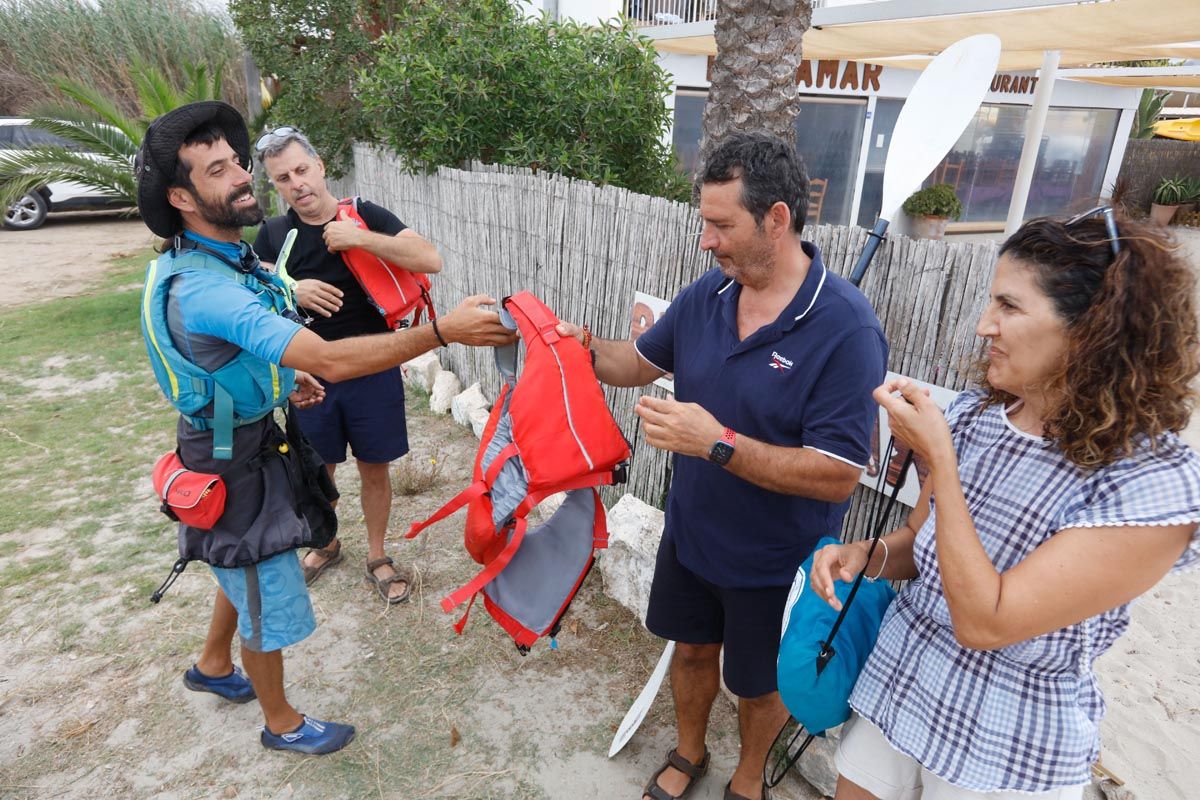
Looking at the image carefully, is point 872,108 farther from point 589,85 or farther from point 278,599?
point 278,599

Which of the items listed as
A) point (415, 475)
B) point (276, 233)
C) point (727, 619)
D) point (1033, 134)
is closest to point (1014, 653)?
point (727, 619)

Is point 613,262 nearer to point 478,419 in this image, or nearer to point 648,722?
point 478,419

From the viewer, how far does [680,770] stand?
264 cm

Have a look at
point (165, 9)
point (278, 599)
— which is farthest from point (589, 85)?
point (165, 9)

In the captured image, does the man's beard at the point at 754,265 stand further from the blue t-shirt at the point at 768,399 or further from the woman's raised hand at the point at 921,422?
the woman's raised hand at the point at 921,422

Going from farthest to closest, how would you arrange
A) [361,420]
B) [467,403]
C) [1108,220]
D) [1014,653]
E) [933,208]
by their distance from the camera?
1. [933,208]
2. [467,403]
3. [361,420]
4. [1014,653]
5. [1108,220]

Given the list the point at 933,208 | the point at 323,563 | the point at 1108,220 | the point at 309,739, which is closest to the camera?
the point at 1108,220

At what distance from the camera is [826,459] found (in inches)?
74.2

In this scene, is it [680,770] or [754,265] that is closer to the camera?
[754,265]

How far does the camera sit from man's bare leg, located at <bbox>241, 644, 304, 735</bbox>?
8.67 feet

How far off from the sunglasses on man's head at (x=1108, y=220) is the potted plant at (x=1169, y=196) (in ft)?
57.5

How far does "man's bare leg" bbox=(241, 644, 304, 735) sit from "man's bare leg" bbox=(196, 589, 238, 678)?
0.24 meters

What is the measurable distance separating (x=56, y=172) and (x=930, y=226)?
12729 millimetres

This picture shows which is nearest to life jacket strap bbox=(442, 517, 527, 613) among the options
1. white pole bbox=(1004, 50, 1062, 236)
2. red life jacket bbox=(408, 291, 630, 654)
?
red life jacket bbox=(408, 291, 630, 654)
